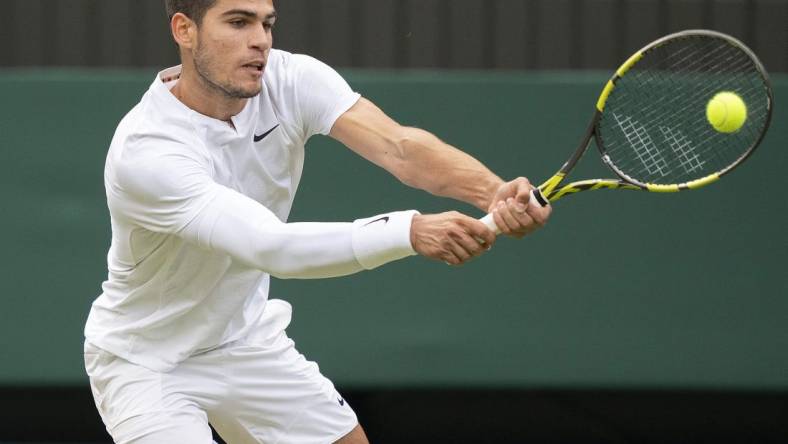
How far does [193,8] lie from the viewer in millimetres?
4539

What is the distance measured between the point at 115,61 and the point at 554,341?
8.43 ft

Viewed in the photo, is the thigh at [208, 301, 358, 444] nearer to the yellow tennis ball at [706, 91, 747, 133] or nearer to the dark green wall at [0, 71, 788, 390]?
the yellow tennis ball at [706, 91, 747, 133]

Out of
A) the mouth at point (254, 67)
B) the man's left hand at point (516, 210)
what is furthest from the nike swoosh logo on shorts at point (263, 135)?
the man's left hand at point (516, 210)

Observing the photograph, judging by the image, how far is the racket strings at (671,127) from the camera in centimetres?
536

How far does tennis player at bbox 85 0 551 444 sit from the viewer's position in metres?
4.29

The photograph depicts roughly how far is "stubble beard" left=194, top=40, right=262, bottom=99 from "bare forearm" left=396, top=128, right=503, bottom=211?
0.53 meters

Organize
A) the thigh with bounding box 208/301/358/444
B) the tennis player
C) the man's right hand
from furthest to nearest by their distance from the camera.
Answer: the thigh with bounding box 208/301/358/444 < the tennis player < the man's right hand

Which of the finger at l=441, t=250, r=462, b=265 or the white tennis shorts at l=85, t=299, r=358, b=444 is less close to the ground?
the finger at l=441, t=250, r=462, b=265

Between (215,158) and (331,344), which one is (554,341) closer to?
(331,344)

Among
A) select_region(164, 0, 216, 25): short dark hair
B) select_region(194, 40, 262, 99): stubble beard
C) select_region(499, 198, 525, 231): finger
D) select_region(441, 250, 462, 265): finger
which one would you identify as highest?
select_region(164, 0, 216, 25): short dark hair

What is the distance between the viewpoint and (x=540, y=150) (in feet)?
22.9

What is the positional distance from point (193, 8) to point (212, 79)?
25 centimetres

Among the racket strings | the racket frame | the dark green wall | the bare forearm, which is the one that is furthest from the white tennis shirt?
the dark green wall

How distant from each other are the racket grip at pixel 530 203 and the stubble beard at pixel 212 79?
0.85 m
